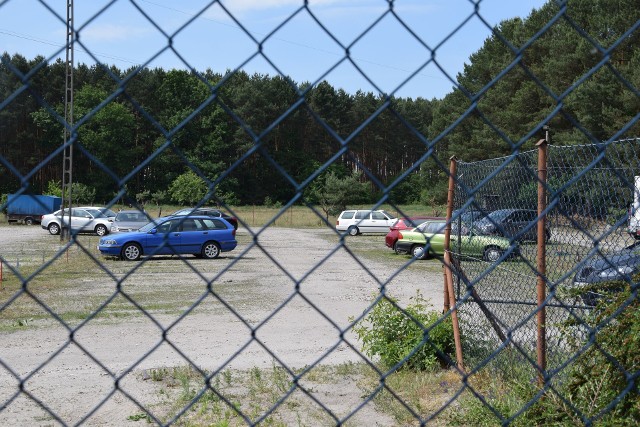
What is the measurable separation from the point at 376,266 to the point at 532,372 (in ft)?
47.6

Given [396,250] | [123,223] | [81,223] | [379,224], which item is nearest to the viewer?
[81,223]

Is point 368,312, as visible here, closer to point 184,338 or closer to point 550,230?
point 550,230

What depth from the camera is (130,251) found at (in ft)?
66.3

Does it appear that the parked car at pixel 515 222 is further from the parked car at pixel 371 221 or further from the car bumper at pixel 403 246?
the parked car at pixel 371 221

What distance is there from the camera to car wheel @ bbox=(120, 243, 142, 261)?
20.0 metres

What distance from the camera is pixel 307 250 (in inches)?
997

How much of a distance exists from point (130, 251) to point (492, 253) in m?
16.3

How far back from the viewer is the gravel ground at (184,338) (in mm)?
5487

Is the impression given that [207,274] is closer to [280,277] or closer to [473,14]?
[280,277]

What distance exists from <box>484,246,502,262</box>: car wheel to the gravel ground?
3.91 ft

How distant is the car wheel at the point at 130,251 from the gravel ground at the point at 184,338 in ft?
4.41

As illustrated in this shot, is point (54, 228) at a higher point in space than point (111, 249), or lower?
higher

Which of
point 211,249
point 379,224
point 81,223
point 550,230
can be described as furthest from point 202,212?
point 81,223

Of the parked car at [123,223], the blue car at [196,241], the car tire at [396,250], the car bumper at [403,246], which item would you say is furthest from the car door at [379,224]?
the blue car at [196,241]
